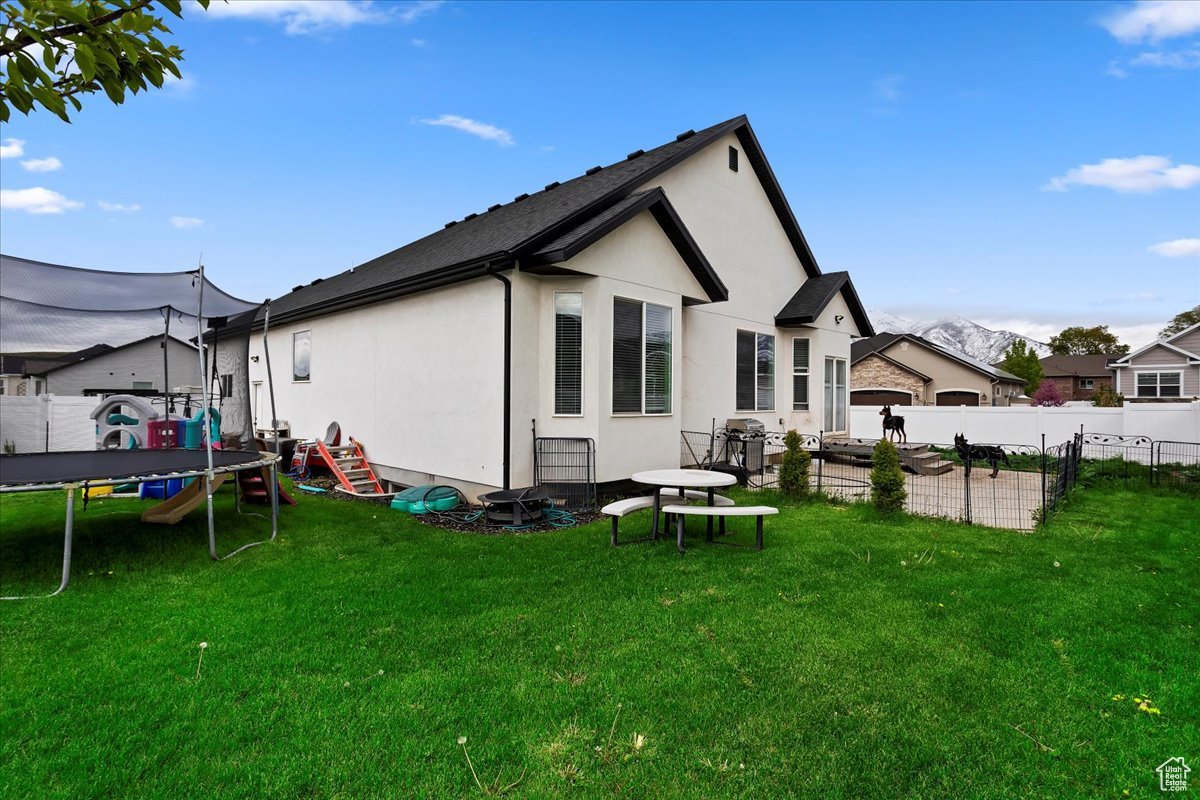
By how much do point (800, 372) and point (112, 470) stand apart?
13.0 meters

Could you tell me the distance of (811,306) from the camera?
13344 millimetres

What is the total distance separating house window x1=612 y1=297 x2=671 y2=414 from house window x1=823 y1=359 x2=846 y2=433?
686 cm

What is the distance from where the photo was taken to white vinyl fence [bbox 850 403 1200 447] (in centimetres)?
1553

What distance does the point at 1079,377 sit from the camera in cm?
4706

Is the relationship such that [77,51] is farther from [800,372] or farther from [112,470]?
[800,372]

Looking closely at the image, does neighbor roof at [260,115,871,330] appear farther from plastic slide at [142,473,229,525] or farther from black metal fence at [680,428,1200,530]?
plastic slide at [142,473,229,525]

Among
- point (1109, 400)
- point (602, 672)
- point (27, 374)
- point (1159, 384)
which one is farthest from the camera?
point (1109, 400)

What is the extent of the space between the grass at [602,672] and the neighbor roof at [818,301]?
792 cm

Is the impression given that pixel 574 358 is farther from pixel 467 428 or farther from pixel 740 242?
pixel 740 242

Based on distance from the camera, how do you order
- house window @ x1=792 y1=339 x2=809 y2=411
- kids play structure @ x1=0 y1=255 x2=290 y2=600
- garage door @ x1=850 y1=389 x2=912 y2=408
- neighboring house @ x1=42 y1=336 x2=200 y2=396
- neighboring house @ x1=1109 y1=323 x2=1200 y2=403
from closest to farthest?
kids play structure @ x1=0 y1=255 x2=290 y2=600 → house window @ x1=792 y1=339 x2=809 y2=411 → neighboring house @ x1=42 y1=336 x2=200 y2=396 → neighboring house @ x1=1109 y1=323 x2=1200 y2=403 → garage door @ x1=850 y1=389 x2=912 y2=408

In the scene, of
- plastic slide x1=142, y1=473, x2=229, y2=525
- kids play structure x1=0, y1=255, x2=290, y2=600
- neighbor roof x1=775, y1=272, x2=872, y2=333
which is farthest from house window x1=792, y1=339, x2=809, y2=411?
plastic slide x1=142, y1=473, x2=229, y2=525

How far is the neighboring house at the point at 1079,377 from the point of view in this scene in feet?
152

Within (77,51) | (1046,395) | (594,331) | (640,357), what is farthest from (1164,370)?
(77,51)

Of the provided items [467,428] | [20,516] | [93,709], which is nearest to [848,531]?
[467,428]
